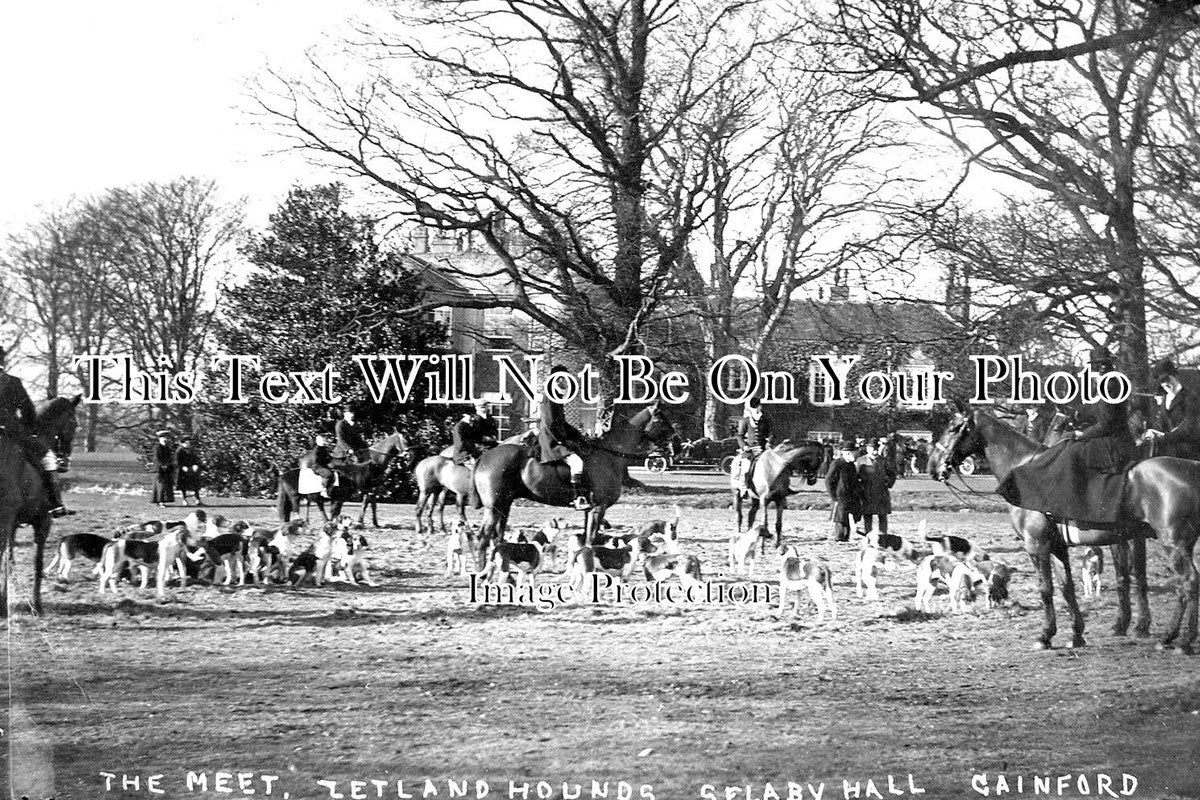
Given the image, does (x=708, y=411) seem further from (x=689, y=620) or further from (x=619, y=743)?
(x=619, y=743)

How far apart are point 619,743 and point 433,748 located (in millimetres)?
682

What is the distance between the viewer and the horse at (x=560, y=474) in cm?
439

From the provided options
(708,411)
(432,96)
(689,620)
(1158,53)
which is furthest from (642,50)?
(689,620)

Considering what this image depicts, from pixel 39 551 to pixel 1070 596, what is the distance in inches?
159

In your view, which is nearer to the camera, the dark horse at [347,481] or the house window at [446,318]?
the house window at [446,318]

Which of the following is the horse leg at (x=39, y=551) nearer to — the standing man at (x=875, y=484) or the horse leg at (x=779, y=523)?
the horse leg at (x=779, y=523)

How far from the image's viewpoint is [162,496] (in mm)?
4453

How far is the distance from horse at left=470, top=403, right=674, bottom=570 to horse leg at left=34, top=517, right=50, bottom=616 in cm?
168


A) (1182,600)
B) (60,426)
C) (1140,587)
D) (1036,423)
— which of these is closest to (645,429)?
(1036,423)

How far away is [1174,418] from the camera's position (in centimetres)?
431

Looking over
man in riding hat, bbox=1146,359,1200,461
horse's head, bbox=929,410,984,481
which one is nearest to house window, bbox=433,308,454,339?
horse's head, bbox=929,410,984,481

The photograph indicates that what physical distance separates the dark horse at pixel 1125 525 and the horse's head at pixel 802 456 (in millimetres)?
472

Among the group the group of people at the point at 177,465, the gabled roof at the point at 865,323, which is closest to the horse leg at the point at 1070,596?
the gabled roof at the point at 865,323

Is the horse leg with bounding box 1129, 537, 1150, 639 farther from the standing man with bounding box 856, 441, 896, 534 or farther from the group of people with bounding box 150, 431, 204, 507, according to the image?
the group of people with bounding box 150, 431, 204, 507
